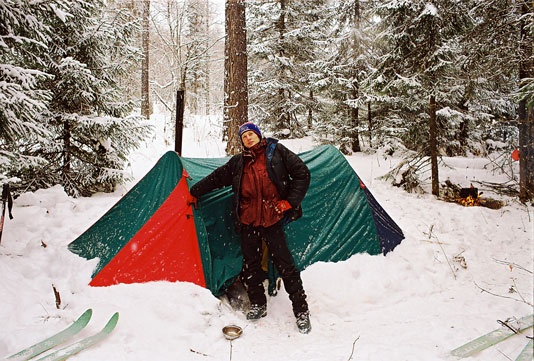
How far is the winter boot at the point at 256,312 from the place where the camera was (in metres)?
3.64

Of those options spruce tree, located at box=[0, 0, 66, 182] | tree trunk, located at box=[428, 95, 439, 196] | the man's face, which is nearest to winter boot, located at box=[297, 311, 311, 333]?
the man's face

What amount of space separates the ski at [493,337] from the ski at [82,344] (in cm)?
286

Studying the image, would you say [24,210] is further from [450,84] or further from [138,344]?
[450,84]

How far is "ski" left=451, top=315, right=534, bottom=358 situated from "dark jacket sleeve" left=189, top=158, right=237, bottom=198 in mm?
2696

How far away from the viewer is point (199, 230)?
156 inches

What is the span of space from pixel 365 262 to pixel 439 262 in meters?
1.19

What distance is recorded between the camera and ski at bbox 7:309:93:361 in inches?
100

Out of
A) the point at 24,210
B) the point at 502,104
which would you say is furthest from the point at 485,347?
the point at 502,104

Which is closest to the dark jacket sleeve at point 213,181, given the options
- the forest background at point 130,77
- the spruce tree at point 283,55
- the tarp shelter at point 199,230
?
the tarp shelter at point 199,230

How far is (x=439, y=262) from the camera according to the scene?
4965 mm

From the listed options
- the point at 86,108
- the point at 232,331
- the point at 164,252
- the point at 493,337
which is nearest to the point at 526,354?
the point at 493,337

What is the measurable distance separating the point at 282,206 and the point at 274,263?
0.67 m

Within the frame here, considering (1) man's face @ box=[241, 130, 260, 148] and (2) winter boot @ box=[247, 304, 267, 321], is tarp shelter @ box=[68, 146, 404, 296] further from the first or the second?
(1) man's face @ box=[241, 130, 260, 148]

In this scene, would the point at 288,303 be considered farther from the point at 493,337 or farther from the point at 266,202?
the point at 493,337
